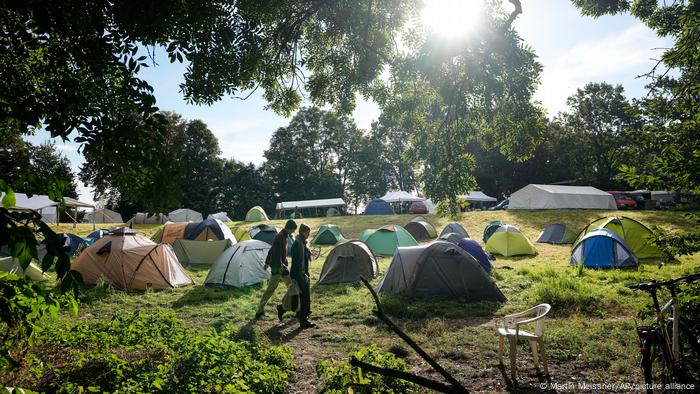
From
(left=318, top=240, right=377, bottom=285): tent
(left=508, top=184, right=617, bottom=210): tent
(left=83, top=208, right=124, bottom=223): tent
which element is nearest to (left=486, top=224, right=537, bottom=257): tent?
(left=318, top=240, right=377, bottom=285): tent

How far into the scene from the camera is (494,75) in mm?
6051

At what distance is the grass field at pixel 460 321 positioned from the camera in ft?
18.7

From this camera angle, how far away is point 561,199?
112 feet

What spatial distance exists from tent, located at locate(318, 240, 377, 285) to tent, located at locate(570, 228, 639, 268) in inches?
279

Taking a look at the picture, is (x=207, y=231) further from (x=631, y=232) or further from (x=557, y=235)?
(x=557, y=235)

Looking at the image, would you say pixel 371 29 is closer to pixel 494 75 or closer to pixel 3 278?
pixel 494 75

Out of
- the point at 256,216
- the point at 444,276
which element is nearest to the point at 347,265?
the point at 444,276

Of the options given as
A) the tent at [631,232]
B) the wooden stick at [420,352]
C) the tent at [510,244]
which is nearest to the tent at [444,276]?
the tent at [631,232]

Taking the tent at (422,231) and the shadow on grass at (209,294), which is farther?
the tent at (422,231)

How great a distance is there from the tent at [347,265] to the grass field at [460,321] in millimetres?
563

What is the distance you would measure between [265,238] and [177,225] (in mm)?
4938

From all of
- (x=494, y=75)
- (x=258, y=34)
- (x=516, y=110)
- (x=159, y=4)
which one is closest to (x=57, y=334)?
(x=159, y=4)

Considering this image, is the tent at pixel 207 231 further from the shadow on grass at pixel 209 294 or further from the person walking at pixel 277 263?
the person walking at pixel 277 263

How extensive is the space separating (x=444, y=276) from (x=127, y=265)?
8940 mm
